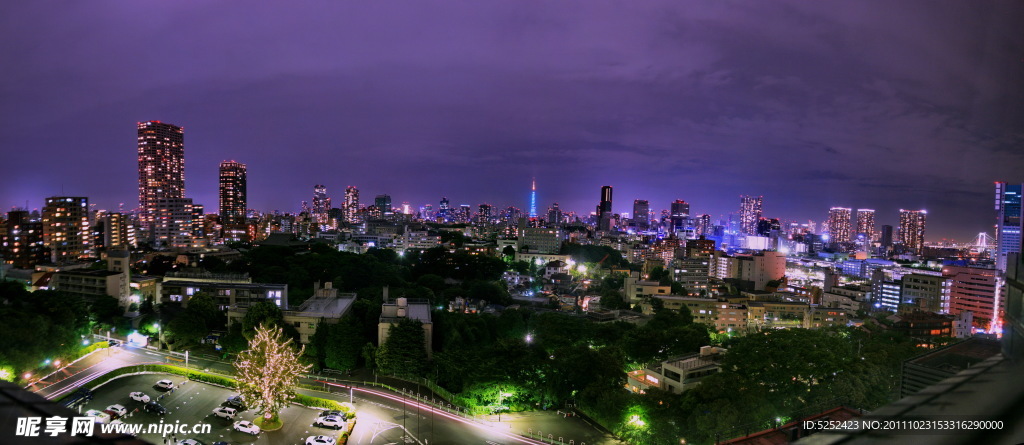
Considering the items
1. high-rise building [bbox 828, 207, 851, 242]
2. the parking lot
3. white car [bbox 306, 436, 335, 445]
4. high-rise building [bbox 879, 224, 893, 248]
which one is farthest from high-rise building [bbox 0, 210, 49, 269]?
high-rise building [bbox 828, 207, 851, 242]

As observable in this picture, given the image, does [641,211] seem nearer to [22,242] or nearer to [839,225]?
[839,225]

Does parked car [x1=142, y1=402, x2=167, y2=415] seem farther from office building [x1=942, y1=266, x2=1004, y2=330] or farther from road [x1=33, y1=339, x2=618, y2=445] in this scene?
office building [x1=942, y1=266, x2=1004, y2=330]

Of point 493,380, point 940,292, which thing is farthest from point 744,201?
point 493,380

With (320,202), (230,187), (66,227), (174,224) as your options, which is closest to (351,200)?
(320,202)

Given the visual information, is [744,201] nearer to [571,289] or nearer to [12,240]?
[571,289]

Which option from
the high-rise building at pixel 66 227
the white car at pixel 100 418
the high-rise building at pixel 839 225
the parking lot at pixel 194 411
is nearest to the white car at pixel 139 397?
the parking lot at pixel 194 411

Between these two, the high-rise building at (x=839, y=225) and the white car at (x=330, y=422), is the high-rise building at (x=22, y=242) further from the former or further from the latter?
the high-rise building at (x=839, y=225)
